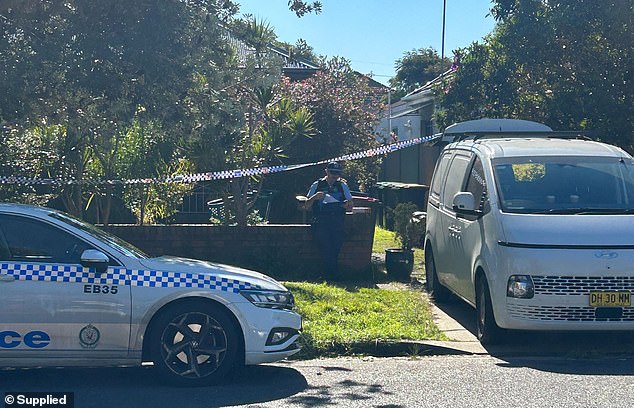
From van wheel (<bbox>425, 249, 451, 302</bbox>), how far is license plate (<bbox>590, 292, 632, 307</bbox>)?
302 centimetres

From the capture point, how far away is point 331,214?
11.8m

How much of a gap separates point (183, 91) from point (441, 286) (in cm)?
374

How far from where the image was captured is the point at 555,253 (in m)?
7.73

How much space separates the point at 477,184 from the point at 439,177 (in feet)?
6.41

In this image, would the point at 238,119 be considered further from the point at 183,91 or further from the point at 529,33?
the point at 529,33

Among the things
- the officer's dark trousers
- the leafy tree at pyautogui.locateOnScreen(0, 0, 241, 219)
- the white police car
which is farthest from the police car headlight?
the officer's dark trousers

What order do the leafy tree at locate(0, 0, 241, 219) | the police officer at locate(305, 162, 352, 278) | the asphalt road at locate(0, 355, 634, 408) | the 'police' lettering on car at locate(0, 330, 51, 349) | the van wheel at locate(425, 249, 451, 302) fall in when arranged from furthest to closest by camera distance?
the police officer at locate(305, 162, 352, 278) < the van wheel at locate(425, 249, 451, 302) < the leafy tree at locate(0, 0, 241, 219) < the 'police' lettering on car at locate(0, 330, 51, 349) < the asphalt road at locate(0, 355, 634, 408)

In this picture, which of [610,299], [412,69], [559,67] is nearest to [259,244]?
[559,67]

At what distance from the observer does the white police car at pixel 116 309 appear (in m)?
6.65

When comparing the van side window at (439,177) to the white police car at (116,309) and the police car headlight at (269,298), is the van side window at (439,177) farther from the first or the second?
the white police car at (116,309)

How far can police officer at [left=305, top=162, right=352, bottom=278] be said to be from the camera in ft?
38.9

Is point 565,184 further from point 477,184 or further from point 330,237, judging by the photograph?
point 330,237

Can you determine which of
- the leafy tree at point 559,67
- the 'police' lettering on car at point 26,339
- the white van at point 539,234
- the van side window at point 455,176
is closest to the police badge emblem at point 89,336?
the 'police' lettering on car at point 26,339

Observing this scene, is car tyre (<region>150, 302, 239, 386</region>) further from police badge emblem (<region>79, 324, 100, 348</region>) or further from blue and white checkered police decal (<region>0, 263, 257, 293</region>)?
police badge emblem (<region>79, 324, 100, 348</region>)
